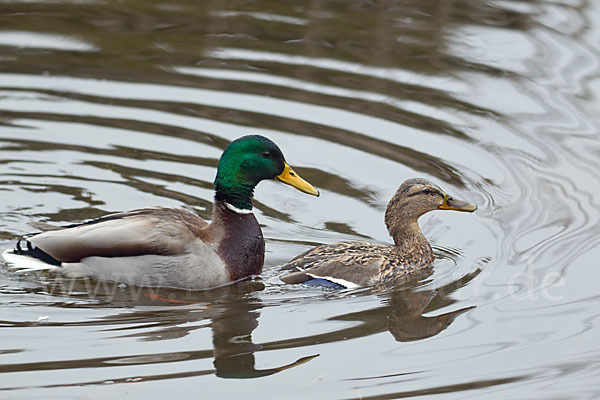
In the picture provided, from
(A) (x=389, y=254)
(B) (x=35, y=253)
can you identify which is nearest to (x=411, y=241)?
(A) (x=389, y=254)

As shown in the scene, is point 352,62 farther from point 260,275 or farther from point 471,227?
point 260,275

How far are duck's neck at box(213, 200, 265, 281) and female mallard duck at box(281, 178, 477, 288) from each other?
0.29m

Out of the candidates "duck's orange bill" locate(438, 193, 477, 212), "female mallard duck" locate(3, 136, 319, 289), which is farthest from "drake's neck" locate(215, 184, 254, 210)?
"duck's orange bill" locate(438, 193, 477, 212)

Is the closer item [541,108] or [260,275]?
[260,275]

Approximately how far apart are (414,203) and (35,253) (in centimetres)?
302

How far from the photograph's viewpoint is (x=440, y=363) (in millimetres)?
6691

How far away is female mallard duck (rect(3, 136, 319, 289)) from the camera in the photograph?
8195 millimetres

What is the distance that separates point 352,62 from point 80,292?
5543mm

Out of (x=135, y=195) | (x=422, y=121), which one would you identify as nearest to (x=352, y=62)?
(x=422, y=121)

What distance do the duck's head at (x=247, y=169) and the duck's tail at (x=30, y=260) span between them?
141 centimetres

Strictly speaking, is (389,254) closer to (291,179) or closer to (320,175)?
(291,179)

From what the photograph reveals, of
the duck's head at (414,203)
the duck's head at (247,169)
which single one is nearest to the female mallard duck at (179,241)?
the duck's head at (247,169)

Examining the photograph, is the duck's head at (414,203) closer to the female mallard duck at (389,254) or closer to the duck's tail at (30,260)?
the female mallard duck at (389,254)

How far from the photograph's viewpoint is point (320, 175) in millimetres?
10062
